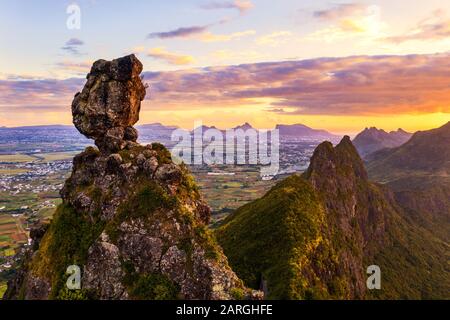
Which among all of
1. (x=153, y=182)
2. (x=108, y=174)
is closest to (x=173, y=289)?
(x=153, y=182)

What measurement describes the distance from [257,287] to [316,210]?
126 ft

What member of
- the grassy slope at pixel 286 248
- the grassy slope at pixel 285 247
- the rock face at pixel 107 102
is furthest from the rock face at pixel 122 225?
the grassy slope at pixel 286 248

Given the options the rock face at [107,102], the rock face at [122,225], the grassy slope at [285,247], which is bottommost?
the grassy slope at [285,247]

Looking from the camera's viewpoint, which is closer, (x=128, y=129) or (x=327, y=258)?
(x=128, y=129)

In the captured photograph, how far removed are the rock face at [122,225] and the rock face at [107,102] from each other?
148mm

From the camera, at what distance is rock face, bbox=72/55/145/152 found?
5778cm

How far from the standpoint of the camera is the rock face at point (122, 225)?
44.7 metres

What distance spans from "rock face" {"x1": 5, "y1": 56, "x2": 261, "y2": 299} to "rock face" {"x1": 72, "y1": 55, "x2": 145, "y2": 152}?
0.15 m

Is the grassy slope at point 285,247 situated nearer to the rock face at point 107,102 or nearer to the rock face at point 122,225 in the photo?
the rock face at point 122,225

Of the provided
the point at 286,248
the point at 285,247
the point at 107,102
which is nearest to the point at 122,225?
the point at 107,102

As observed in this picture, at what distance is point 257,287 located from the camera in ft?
256
